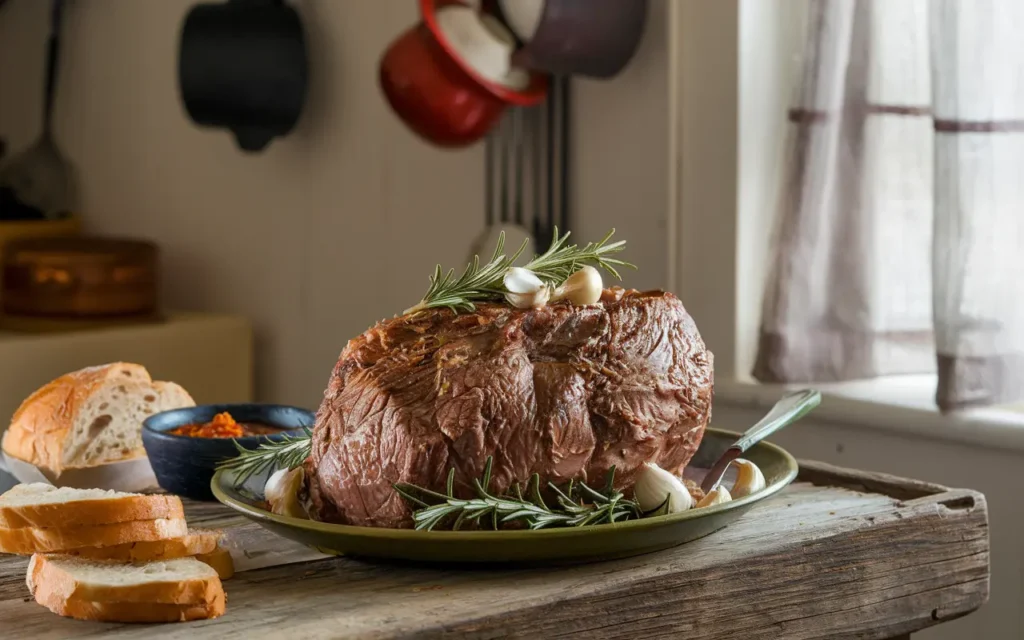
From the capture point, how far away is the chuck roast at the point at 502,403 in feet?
2.71

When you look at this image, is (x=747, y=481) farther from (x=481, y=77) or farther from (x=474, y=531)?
(x=481, y=77)

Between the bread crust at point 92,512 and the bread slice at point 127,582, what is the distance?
30 millimetres

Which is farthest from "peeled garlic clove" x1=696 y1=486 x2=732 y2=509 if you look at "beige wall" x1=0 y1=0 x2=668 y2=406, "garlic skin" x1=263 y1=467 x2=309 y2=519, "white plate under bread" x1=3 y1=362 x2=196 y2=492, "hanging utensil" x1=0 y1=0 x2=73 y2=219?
"hanging utensil" x1=0 y1=0 x2=73 y2=219

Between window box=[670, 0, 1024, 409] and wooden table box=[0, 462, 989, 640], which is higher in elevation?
window box=[670, 0, 1024, 409]

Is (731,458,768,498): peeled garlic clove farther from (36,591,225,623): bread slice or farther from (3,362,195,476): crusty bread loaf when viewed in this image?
(3,362,195,476): crusty bread loaf

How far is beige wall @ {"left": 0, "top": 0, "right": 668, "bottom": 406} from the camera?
6.40ft

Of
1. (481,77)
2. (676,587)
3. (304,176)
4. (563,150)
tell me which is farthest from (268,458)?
(304,176)

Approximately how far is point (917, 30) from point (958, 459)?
1.89 feet

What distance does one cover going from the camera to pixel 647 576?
2.64ft

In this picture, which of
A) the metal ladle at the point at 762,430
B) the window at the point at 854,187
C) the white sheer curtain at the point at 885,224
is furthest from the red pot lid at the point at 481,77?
the metal ladle at the point at 762,430

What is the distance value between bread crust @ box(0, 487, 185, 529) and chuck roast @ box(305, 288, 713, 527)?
4.5 inches

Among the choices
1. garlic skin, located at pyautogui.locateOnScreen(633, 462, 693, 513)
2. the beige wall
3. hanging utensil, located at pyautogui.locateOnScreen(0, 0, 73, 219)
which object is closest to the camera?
garlic skin, located at pyautogui.locateOnScreen(633, 462, 693, 513)

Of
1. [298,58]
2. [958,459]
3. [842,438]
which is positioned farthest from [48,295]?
[958,459]

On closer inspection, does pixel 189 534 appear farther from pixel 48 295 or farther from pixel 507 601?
pixel 48 295
